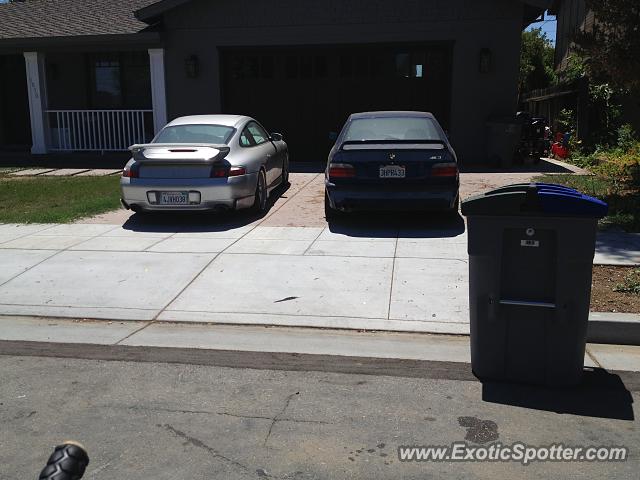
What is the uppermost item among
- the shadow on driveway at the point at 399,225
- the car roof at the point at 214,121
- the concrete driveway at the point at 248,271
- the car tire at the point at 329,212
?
the car roof at the point at 214,121

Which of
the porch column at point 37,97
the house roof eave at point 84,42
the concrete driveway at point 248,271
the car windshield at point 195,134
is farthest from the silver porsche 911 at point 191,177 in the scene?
the porch column at point 37,97

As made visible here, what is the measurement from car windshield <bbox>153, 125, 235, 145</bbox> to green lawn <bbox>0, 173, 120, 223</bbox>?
165 centimetres

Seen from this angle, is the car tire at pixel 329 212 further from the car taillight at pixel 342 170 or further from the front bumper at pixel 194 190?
the front bumper at pixel 194 190

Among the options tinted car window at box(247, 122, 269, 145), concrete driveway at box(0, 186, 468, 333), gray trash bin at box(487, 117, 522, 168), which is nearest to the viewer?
concrete driveway at box(0, 186, 468, 333)

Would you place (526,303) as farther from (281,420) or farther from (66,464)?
(66,464)

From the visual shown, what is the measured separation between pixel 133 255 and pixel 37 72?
37.5 feet

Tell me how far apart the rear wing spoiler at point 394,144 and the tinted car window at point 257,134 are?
2.20 meters

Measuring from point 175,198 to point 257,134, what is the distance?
2.42 m

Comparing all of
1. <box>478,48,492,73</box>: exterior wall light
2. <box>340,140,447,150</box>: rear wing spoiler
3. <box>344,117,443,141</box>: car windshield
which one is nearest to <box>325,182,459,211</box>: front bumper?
<box>340,140,447,150</box>: rear wing spoiler

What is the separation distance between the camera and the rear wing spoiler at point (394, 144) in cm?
885

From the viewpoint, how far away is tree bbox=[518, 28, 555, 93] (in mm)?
29750

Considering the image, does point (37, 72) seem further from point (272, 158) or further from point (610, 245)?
point (610, 245)

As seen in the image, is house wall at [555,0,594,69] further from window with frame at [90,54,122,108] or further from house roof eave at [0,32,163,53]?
window with frame at [90,54,122,108]

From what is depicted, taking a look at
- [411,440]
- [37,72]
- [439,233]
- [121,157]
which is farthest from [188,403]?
[37,72]
